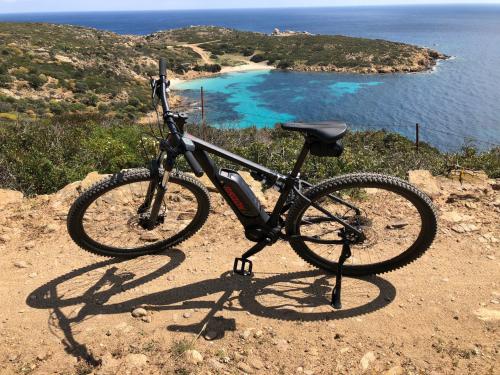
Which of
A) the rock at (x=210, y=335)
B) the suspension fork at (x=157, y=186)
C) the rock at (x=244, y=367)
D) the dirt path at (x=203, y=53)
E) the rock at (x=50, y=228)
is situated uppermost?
the dirt path at (x=203, y=53)

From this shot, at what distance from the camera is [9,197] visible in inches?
239

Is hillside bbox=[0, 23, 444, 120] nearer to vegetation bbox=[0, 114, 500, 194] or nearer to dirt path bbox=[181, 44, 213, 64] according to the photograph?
dirt path bbox=[181, 44, 213, 64]

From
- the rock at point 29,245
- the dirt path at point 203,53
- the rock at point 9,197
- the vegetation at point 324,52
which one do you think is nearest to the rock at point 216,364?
the rock at point 29,245

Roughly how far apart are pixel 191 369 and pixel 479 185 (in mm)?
5344

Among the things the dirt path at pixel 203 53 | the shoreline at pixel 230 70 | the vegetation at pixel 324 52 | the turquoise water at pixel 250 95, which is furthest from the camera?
the dirt path at pixel 203 53

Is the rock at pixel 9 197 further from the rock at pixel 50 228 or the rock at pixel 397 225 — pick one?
the rock at pixel 397 225

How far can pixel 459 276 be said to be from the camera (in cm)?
425

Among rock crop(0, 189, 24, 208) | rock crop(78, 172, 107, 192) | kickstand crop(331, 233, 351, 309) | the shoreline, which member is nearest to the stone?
kickstand crop(331, 233, 351, 309)

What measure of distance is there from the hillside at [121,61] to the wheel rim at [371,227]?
83.9 feet

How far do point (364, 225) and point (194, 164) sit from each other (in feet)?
6.27

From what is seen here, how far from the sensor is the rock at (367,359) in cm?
319

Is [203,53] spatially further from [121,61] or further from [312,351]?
[312,351]

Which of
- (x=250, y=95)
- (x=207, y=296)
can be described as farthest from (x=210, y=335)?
(x=250, y=95)

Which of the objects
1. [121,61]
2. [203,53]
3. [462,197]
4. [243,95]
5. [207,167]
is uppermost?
[203,53]
